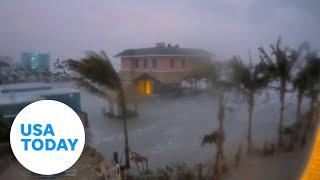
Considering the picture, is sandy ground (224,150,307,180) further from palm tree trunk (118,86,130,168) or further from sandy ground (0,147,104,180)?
sandy ground (0,147,104,180)

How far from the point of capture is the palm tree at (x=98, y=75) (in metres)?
1.11

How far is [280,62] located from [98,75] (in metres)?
0.70

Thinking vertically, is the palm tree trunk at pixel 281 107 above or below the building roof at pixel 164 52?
below

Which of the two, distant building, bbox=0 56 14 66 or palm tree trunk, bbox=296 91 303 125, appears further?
distant building, bbox=0 56 14 66

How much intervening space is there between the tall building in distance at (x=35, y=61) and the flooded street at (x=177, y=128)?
0.13 m

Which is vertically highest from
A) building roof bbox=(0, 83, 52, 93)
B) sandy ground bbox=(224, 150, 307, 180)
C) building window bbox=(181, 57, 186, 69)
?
building window bbox=(181, 57, 186, 69)

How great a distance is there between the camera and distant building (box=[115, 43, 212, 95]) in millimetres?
1089

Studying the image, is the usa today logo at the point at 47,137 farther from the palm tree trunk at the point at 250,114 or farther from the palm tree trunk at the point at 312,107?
the palm tree trunk at the point at 312,107

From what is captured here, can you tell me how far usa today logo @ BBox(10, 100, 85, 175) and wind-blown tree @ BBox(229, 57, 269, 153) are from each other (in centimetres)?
64

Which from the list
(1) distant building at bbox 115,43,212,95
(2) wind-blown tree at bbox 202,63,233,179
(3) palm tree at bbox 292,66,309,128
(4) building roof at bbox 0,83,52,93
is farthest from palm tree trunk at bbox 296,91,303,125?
(4) building roof at bbox 0,83,52,93

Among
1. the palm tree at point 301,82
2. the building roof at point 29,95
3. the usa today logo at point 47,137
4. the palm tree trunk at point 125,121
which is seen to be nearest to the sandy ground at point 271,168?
the palm tree at point 301,82

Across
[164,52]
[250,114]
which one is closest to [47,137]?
[164,52]

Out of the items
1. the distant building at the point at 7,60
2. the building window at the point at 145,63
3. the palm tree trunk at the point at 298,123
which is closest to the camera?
the building window at the point at 145,63

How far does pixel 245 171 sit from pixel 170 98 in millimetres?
448
